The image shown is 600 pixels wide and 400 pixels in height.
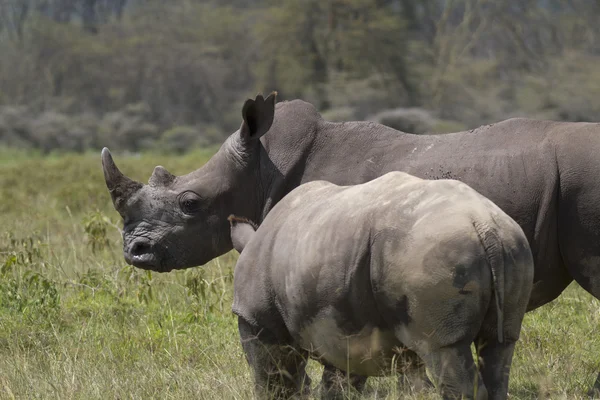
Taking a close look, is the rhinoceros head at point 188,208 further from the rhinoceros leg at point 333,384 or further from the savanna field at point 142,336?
the rhinoceros leg at point 333,384

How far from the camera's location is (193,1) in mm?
68250

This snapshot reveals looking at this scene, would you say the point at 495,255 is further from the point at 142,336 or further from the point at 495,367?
the point at 142,336

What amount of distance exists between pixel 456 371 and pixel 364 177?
2208 mm

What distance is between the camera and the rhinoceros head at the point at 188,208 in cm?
661

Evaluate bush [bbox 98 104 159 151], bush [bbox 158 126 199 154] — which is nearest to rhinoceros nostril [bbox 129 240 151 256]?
bush [bbox 158 126 199 154]

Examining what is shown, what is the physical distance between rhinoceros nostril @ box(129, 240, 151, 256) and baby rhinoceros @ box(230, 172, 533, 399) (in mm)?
1663

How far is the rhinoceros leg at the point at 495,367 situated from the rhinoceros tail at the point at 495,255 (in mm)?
320

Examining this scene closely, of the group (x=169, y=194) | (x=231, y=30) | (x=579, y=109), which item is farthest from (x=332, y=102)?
(x=169, y=194)

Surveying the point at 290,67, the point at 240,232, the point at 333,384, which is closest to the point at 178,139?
the point at 290,67

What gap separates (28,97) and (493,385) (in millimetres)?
52845

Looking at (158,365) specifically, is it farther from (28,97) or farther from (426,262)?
(28,97)

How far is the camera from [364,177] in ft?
20.6

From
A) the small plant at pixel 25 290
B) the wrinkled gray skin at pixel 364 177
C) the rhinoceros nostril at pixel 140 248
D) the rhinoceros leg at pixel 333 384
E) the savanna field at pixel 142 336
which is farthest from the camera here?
the small plant at pixel 25 290

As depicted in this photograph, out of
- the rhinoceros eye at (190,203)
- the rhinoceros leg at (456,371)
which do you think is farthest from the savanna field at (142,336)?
the rhinoceros eye at (190,203)
